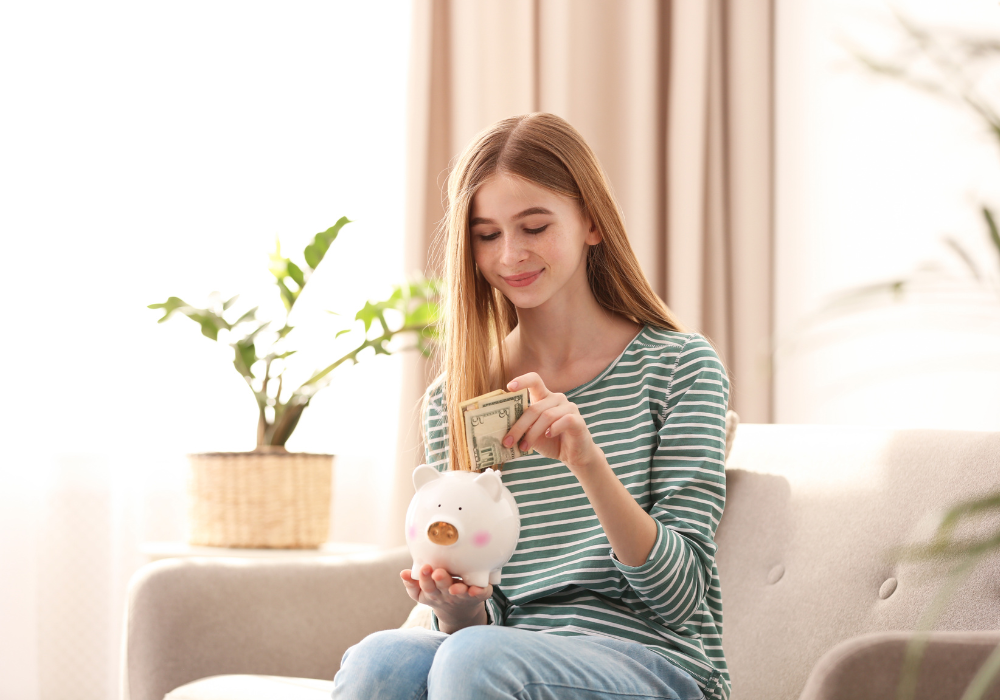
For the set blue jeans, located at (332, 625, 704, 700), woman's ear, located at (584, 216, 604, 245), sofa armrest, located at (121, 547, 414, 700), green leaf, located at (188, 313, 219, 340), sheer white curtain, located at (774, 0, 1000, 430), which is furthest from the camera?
green leaf, located at (188, 313, 219, 340)

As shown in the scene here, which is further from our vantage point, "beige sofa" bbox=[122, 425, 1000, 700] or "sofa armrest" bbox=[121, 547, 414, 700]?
"sofa armrest" bbox=[121, 547, 414, 700]

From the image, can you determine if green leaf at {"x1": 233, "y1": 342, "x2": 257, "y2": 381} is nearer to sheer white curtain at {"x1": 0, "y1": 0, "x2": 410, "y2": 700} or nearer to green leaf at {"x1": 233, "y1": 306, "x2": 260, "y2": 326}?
green leaf at {"x1": 233, "y1": 306, "x2": 260, "y2": 326}

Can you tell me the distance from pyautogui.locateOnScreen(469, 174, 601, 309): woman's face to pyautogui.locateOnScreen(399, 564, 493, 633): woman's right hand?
39 centimetres

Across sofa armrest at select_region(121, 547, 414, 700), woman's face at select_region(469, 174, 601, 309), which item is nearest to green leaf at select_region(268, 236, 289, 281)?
sofa armrest at select_region(121, 547, 414, 700)

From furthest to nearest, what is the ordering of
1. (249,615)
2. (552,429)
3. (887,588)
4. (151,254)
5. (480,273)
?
(151,254)
(249,615)
(480,273)
(887,588)
(552,429)

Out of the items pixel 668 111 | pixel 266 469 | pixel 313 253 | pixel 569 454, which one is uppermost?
pixel 668 111

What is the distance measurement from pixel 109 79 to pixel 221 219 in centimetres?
44

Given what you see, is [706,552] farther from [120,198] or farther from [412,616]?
[120,198]

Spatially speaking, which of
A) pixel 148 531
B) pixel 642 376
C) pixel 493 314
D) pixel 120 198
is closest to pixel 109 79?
pixel 120 198

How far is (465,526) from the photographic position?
1063mm

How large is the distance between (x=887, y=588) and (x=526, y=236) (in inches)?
26.1

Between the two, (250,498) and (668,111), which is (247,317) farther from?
(668,111)

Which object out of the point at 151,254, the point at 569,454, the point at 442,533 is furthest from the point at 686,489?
the point at 151,254

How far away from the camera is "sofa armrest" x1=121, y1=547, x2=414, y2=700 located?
4.73 ft
